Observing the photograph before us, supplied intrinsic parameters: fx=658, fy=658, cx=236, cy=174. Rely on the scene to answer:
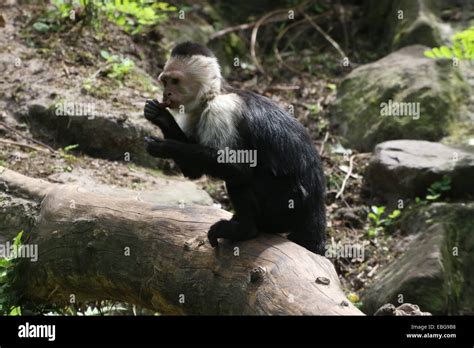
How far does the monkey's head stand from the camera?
5840 mm

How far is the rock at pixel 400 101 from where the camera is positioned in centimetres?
962

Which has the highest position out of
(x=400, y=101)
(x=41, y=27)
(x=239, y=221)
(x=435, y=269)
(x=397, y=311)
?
(x=41, y=27)

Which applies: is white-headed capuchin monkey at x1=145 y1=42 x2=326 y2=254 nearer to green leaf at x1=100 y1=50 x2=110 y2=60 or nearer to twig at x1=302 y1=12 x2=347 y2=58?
green leaf at x1=100 y1=50 x2=110 y2=60

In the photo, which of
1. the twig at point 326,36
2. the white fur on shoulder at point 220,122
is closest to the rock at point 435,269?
the white fur on shoulder at point 220,122

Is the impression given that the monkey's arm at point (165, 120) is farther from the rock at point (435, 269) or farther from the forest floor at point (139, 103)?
the rock at point (435, 269)

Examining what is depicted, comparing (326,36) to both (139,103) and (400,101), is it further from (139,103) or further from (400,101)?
(139,103)

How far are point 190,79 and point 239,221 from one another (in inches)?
57.1

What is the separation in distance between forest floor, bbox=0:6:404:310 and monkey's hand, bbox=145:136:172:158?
266cm

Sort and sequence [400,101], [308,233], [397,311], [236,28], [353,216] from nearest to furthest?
[397,311] < [308,233] < [353,216] < [400,101] < [236,28]

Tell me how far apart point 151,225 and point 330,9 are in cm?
855

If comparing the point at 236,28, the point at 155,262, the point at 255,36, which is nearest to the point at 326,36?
the point at 255,36

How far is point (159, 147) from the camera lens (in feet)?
17.9

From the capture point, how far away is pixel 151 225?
5473 millimetres

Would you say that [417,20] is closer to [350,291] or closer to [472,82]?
[472,82]
